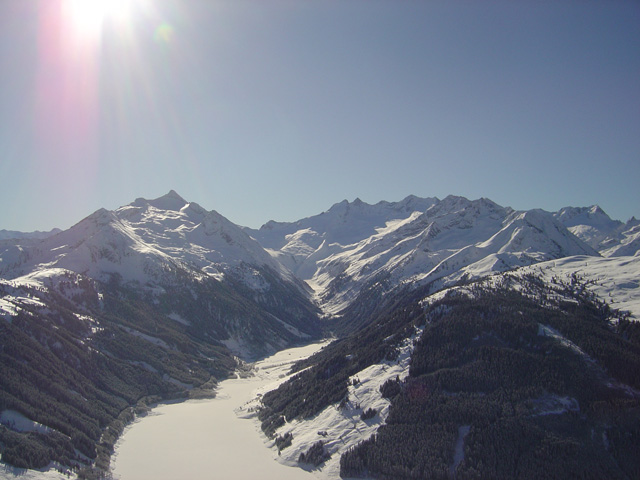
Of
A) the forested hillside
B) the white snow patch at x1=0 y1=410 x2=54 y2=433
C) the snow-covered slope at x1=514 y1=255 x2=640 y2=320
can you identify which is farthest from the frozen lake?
the snow-covered slope at x1=514 y1=255 x2=640 y2=320

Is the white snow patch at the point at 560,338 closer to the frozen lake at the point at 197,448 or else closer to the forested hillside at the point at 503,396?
the forested hillside at the point at 503,396

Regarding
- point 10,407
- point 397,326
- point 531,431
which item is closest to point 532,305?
point 397,326

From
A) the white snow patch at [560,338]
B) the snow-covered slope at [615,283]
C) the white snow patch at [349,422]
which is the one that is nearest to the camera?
the white snow patch at [349,422]

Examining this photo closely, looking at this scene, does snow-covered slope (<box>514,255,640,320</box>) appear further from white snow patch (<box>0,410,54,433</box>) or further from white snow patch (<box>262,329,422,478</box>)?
white snow patch (<box>0,410,54,433</box>)

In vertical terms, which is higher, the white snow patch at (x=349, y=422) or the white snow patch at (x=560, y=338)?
the white snow patch at (x=560, y=338)

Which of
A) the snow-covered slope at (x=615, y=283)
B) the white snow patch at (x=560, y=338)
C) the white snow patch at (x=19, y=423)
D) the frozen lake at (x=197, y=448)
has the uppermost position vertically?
the snow-covered slope at (x=615, y=283)

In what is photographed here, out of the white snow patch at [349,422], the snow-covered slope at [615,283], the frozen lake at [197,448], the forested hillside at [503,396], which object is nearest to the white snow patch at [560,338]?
the forested hillside at [503,396]

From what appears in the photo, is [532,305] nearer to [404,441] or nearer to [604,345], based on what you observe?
[604,345]

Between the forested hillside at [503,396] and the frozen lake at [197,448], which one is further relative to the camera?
the frozen lake at [197,448]

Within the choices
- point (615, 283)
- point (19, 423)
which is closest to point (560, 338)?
point (615, 283)

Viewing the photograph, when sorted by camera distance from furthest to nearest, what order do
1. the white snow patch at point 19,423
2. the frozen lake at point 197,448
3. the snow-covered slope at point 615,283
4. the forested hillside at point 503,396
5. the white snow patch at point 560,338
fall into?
1. the snow-covered slope at point 615,283
2. the white snow patch at point 560,338
3. the frozen lake at point 197,448
4. the white snow patch at point 19,423
5. the forested hillside at point 503,396
